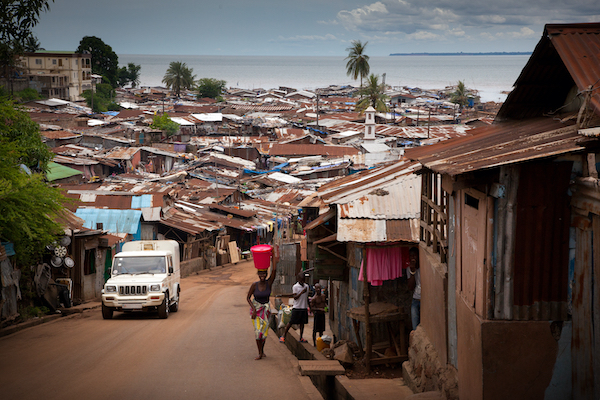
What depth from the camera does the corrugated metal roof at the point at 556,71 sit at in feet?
18.2

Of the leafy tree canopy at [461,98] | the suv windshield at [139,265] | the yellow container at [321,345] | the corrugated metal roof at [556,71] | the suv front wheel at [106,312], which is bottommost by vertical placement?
the yellow container at [321,345]

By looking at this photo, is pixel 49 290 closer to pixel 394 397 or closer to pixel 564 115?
pixel 394 397

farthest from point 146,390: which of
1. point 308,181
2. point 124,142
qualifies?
point 124,142

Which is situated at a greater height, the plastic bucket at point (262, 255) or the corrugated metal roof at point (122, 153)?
the corrugated metal roof at point (122, 153)

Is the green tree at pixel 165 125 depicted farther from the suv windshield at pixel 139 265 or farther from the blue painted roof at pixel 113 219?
the suv windshield at pixel 139 265

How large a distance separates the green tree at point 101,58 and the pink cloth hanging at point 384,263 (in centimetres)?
10445

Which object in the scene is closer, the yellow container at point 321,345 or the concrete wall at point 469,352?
the concrete wall at point 469,352

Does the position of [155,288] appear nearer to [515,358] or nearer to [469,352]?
[469,352]

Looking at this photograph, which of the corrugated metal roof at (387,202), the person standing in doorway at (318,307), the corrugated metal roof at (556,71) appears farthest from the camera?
the person standing in doorway at (318,307)

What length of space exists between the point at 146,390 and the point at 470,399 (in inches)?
177

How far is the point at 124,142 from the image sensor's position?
55.9 metres

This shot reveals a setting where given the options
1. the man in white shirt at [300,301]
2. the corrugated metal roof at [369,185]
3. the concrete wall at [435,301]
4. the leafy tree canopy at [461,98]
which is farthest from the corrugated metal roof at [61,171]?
the leafy tree canopy at [461,98]

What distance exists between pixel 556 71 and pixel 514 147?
1608mm

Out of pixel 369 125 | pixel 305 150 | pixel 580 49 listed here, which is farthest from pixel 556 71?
pixel 305 150
